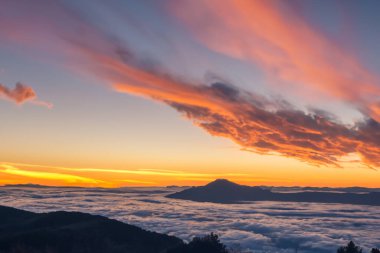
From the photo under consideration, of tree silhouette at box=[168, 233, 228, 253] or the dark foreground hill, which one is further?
the dark foreground hill

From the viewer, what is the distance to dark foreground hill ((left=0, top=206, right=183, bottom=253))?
4481 inches

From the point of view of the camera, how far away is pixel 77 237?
407ft

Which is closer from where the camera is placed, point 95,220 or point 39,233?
point 39,233

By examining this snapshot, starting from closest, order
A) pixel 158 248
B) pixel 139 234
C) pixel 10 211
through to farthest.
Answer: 1. pixel 158 248
2. pixel 139 234
3. pixel 10 211

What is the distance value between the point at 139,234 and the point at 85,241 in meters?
21.0

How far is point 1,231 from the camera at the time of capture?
145750 mm

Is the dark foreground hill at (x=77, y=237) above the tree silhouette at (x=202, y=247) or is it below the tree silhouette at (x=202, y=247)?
below

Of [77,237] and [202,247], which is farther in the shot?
[77,237]

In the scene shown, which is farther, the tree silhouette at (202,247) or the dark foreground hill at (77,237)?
the dark foreground hill at (77,237)

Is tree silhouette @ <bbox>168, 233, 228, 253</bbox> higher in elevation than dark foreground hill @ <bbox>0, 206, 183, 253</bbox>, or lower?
higher

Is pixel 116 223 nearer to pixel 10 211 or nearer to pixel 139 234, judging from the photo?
pixel 139 234

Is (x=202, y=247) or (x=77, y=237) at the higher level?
(x=202, y=247)

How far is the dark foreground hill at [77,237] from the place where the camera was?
113812 mm

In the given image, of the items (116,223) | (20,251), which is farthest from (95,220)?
(20,251)
